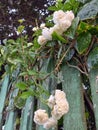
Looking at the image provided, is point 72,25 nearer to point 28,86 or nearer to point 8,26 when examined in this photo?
point 28,86

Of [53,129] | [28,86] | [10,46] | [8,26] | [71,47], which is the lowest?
[53,129]

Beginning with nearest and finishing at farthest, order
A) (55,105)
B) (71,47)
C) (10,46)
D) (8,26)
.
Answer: (55,105) → (71,47) → (10,46) → (8,26)

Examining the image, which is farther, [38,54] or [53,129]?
[38,54]

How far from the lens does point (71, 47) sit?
3.34ft

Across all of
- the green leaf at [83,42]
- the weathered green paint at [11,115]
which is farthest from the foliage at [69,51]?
the weathered green paint at [11,115]

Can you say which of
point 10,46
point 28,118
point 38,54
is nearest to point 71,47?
point 38,54

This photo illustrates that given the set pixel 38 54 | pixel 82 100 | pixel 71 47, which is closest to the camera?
pixel 82 100

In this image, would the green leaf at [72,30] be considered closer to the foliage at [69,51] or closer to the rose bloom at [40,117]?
the foliage at [69,51]

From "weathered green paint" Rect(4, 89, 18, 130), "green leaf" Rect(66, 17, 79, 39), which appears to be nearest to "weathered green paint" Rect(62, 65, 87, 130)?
"green leaf" Rect(66, 17, 79, 39)

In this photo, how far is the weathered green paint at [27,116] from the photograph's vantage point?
1.02m

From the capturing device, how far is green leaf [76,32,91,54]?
98cm

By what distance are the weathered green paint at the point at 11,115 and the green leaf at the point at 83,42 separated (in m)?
0.32

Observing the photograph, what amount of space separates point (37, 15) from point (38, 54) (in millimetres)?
969

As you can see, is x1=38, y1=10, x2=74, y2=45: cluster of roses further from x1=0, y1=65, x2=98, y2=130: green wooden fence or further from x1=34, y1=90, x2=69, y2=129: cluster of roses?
x1=34, y1=90, x2=69, y2=129: cluster of roses
